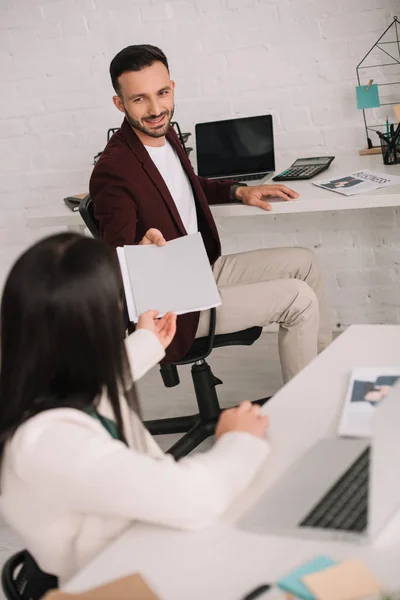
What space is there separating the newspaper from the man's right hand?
610 mm

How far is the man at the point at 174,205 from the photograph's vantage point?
2.29m

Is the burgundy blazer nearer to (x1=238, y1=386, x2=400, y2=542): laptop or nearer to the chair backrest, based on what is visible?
the chair backrest

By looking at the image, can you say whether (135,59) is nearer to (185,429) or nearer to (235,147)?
(235,147)

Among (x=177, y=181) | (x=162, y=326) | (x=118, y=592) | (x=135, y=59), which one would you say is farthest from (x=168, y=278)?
(x=118, y=592)

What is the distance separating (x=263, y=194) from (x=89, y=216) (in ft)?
1.70

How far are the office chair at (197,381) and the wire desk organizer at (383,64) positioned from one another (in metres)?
1.02

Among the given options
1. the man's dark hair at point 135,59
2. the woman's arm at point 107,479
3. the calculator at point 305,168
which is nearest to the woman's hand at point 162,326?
the woman's arm at point 107,479

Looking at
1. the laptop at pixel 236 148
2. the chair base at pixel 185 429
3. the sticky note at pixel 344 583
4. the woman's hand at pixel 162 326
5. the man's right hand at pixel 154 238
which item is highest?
the laptop at pixel 236 148

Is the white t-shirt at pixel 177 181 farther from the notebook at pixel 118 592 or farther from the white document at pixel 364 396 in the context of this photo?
the notebook at pixel 118 592

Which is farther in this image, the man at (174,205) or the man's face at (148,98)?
the man's face at (148,98)

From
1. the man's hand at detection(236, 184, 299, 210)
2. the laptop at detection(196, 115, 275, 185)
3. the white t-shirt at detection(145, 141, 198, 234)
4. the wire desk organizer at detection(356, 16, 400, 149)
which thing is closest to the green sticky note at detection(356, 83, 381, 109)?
Answer: the wire desk organizer at detection(356, 16, 400, 149)

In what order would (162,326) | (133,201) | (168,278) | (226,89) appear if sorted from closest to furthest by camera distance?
(162,326) < (168,278) < (133,201) < (226,89)

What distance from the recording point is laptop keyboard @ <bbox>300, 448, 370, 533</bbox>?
1.06 m

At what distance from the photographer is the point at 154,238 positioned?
6.91 feet
